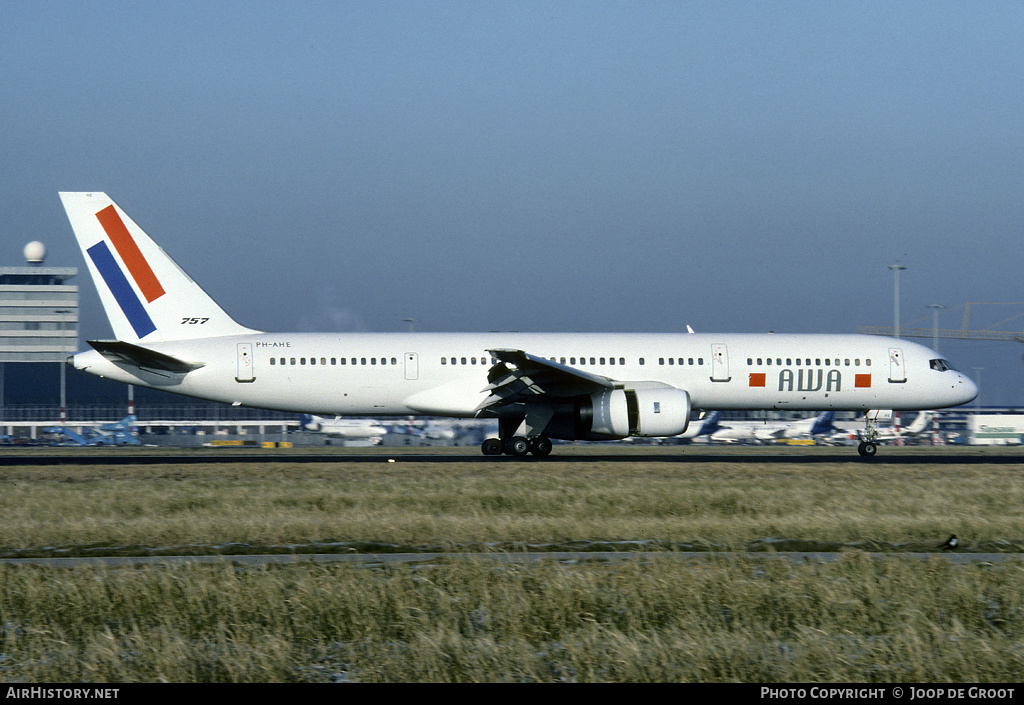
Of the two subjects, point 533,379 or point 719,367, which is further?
point 719,367

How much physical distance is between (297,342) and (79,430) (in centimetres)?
4456

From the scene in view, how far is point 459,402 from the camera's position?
31594mm

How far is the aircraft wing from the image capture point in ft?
96.7

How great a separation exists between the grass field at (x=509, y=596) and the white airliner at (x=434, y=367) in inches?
407

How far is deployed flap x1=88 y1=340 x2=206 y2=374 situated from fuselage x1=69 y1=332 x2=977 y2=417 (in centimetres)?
24

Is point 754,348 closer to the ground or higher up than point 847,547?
higher up

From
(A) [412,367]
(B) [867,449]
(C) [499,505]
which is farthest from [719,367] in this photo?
(C) [499,505]

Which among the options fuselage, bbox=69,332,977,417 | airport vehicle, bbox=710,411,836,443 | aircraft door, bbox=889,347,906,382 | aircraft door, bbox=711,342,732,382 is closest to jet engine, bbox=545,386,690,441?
fuselage, bbox=69,332,977,417

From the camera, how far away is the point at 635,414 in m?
29.9

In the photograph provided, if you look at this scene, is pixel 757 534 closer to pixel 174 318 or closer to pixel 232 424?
pixel 174 318

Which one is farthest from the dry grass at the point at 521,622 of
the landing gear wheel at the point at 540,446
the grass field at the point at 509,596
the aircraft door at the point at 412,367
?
the landing gear wheel at the point at 540,446

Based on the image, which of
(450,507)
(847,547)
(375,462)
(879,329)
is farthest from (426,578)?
(879,329)

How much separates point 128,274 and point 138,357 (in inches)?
118

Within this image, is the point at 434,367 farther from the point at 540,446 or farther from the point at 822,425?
the point at 822,425
